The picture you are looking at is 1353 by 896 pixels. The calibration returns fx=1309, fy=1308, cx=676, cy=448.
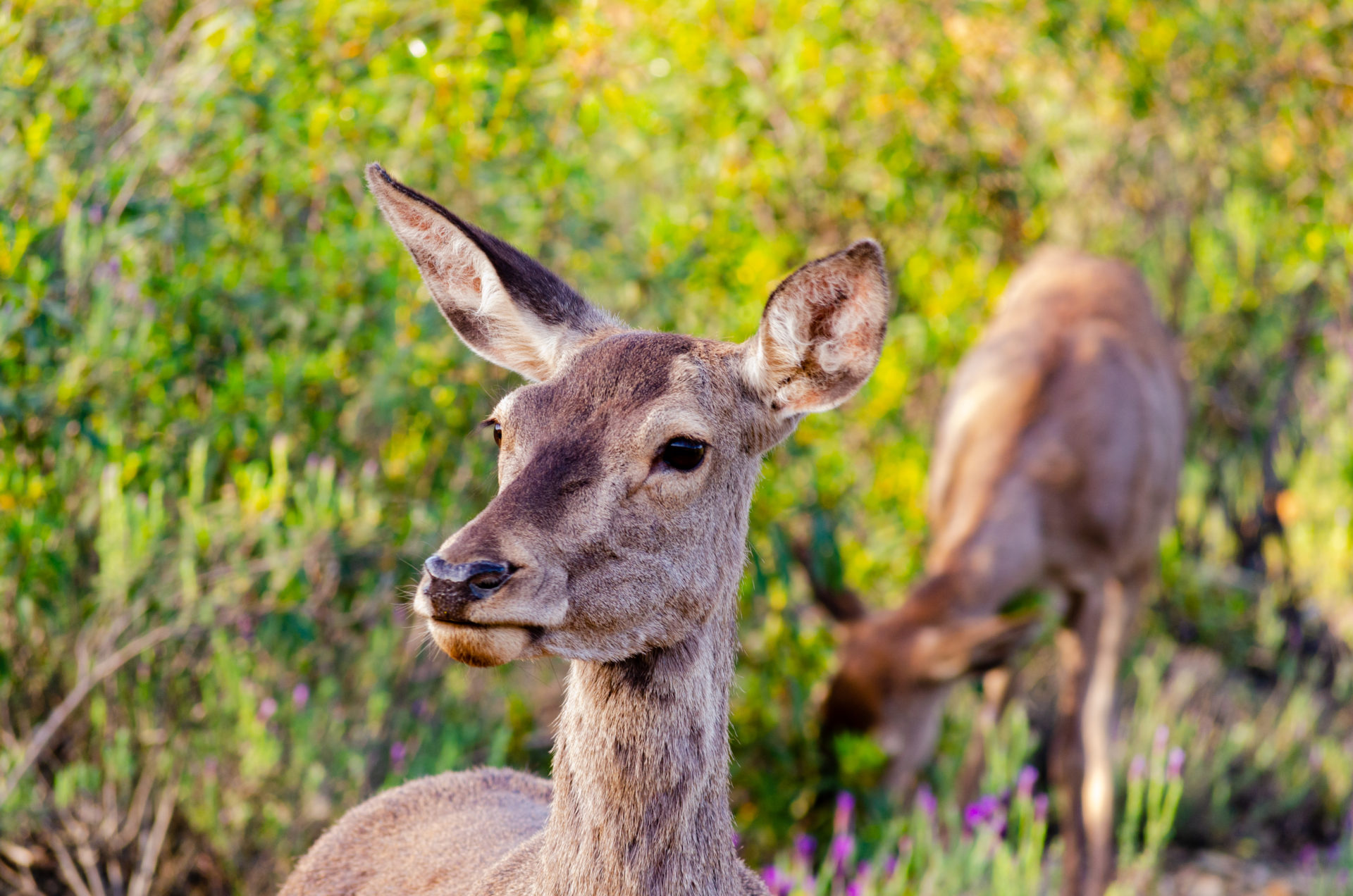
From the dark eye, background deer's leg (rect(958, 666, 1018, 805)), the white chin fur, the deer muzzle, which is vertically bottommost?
background deer's leg (rect(958, 666, 1018, 805))

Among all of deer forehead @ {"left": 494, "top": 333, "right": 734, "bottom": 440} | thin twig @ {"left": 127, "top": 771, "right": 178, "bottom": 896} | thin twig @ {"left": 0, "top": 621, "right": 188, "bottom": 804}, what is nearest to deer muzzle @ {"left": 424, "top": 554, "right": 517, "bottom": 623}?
deer forehead @ {"left": 494, "top": 333, "right": 734, "bottom": 440}

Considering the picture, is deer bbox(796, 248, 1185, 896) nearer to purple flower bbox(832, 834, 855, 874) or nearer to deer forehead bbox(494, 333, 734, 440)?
purple flower bbox(832, 834, 855, 874)

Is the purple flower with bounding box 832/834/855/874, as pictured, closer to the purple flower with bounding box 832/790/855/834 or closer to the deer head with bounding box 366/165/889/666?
the purple flower with bounding box 832/790/855/834

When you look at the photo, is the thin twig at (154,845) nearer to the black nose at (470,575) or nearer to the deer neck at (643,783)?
the deer neck at (643,783)

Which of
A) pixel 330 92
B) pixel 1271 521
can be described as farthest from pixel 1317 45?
pixel 330 92

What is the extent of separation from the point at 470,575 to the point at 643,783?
0.65 meters

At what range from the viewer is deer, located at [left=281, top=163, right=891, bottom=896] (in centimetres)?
239

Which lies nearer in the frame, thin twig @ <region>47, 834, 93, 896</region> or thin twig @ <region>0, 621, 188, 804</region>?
thin twig @ <region>0, 621, 188, 804</region>

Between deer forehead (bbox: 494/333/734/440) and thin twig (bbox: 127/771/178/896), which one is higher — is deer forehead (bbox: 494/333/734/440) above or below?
above

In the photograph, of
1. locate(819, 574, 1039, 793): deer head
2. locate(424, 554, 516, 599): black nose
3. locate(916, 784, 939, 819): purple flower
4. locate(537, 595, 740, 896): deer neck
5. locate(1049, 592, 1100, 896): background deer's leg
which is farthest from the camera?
locate(1049, 592, 1100, 896): background deer's leg

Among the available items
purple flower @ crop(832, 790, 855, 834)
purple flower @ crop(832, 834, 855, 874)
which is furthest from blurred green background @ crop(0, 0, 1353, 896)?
purple flower @ crop(832, 834, 855, 874)

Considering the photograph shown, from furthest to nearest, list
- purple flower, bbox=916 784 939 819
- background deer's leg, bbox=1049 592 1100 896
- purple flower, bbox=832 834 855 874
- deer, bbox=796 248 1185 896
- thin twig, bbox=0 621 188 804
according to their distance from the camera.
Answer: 1. background deer's leg, bbox=1049 592 1100 896
2. deer, bbox=796 248 1185 896
3. purple flower, bbox=916 784 939 819
4. purple flower, bbox=832 834 855 874
5. thin twig, bbox=0 621 188 804

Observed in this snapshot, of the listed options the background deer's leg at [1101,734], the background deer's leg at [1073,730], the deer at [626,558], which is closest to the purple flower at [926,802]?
the background deer's leg at [1073,730]

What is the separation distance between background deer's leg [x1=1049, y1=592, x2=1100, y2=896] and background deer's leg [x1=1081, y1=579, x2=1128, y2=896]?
0.03m
